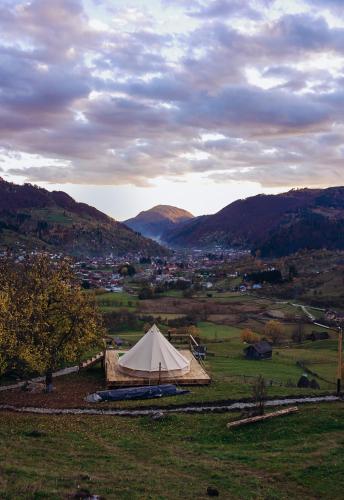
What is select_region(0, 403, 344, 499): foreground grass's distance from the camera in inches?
522

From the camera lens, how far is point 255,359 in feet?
172

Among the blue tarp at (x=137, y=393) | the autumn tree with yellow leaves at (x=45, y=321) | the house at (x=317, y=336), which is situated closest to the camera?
the blue tarp at (x=137, y=393)

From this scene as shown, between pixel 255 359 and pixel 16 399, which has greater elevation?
pixel 16 399

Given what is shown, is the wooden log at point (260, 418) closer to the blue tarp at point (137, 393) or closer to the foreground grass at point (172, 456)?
the foreground grass at point (172, 456)

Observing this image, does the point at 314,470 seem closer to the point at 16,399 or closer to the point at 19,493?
the point at 19,493

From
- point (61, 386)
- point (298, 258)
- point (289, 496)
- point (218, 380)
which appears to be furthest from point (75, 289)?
point (298, 258)

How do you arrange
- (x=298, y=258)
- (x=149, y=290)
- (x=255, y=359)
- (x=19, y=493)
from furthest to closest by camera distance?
(x=298, y=258), (x=149, y=290), (x=255, y=359), (x=19, y=493)

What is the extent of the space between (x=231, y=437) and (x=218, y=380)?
11210 millimetres

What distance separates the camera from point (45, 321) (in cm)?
2828

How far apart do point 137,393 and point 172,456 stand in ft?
31.8

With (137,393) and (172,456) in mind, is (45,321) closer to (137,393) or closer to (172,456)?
(137,393)

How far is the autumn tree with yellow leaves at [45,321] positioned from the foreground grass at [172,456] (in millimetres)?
5531

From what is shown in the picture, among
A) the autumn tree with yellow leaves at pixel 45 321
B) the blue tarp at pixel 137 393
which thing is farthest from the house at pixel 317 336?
the blue tarp at pixel 137 393

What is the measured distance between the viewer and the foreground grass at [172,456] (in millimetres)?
13250
